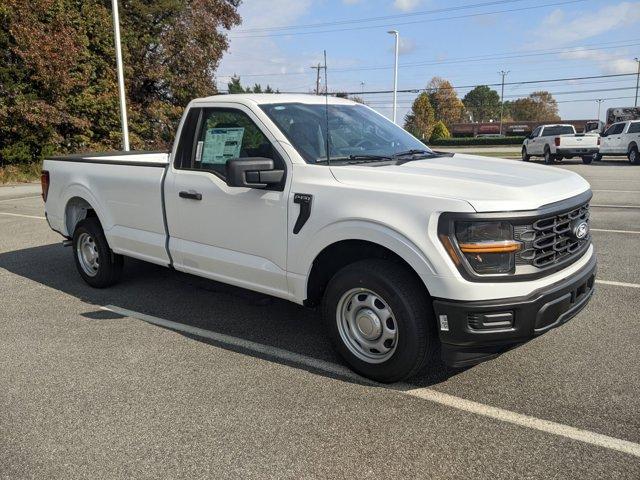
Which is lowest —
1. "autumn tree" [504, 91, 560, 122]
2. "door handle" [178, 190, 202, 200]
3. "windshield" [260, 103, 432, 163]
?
"door handle" [178, 190, 202, 200]

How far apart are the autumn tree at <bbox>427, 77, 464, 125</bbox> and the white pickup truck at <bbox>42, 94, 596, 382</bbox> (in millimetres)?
99929

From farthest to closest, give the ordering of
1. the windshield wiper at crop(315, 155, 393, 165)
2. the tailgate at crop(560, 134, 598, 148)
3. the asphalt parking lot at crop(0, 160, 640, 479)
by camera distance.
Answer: the tailgate at crop(560, 134, 598, 148) < the windshield wiper at crop(315, 155, 393, 165) < the asphalt parking lot at crop(0, 160, 640, 479)

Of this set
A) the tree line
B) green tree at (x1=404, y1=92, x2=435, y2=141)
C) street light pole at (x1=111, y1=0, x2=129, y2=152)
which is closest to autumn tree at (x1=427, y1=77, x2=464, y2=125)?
the tree line

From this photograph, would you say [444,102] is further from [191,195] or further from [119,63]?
[191,195]

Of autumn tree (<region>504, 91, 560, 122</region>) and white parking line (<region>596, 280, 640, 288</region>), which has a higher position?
autumn tree (<region>504, 91, 560, 122</region>)

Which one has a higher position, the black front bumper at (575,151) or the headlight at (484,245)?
the black front bumper at (575,151)

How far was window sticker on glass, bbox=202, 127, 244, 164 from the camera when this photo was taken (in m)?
4.54

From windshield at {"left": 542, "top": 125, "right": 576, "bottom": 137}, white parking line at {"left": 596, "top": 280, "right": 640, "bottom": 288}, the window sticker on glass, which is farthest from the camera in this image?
windshield at {"left": 542, "top": 125, "right": 576, "bottom": 137}

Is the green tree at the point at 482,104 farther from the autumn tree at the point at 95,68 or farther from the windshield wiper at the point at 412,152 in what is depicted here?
the windshield wiper at the point at 412,152

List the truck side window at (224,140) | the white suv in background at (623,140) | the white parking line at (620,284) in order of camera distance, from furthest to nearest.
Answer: the white suv in background at (623,140) → the white parking line at (620,284) → the truck side window at (224,140)

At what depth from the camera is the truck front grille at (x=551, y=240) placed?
3.24 metres

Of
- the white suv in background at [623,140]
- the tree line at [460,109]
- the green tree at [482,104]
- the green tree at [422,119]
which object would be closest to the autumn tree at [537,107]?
the tree line at [460,109]

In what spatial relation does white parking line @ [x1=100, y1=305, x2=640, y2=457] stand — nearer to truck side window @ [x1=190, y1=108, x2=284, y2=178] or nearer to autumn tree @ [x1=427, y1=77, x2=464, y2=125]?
truck side window @ [x1=190, y1=108, x2=284, y2=178]

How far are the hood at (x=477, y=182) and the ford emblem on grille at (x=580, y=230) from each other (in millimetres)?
216
